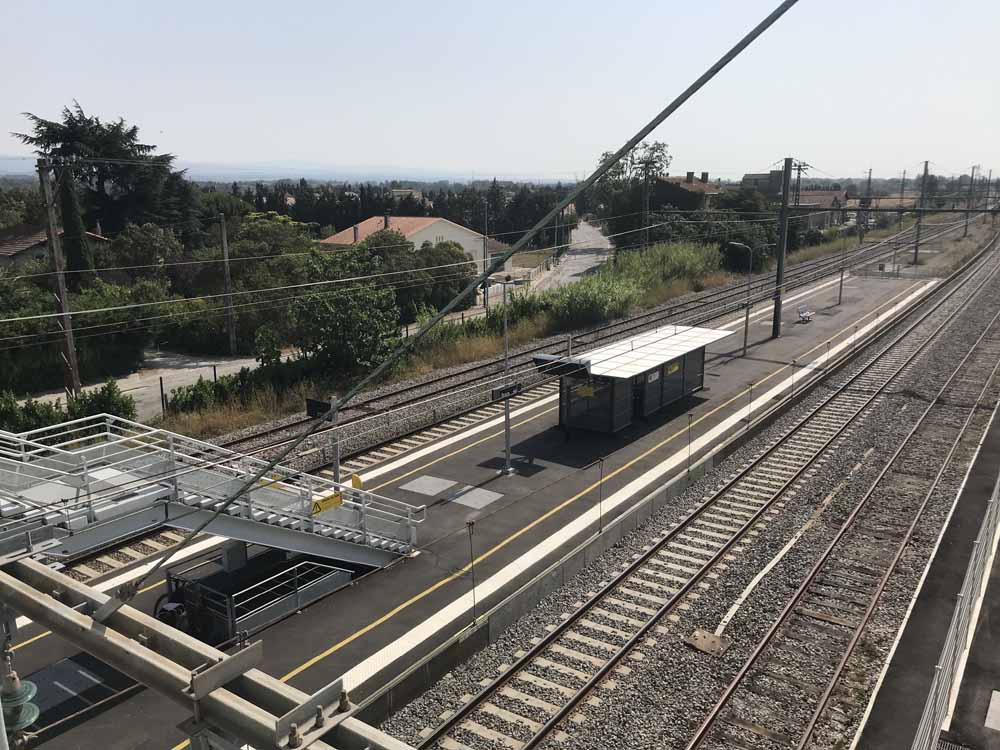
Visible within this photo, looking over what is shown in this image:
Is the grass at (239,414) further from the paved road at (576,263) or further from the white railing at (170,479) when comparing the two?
A: the paved road at (576,263)

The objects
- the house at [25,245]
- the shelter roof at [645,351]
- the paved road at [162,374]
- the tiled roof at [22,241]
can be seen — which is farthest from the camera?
the tiled roof at [22,241]

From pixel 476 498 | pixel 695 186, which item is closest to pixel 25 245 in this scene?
pixel 476 498

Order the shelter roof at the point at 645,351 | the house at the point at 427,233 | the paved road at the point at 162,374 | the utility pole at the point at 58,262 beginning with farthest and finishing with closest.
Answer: the house at the point at 427,233 < the paved road at the point at 162,374 < the shelter roof at the point at 645,351 < the utility pole at the point at 58,262

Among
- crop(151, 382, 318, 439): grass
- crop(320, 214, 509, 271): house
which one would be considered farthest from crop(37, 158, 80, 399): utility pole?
crop(320, 214, 509, 271): house

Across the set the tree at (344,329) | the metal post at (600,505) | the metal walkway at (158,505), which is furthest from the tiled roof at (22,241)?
the metal post at (600,505)

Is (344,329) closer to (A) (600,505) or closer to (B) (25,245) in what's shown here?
(A) (600,505)

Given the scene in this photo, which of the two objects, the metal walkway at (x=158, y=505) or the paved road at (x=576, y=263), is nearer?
the metal walkway at (x=158, y=505)
